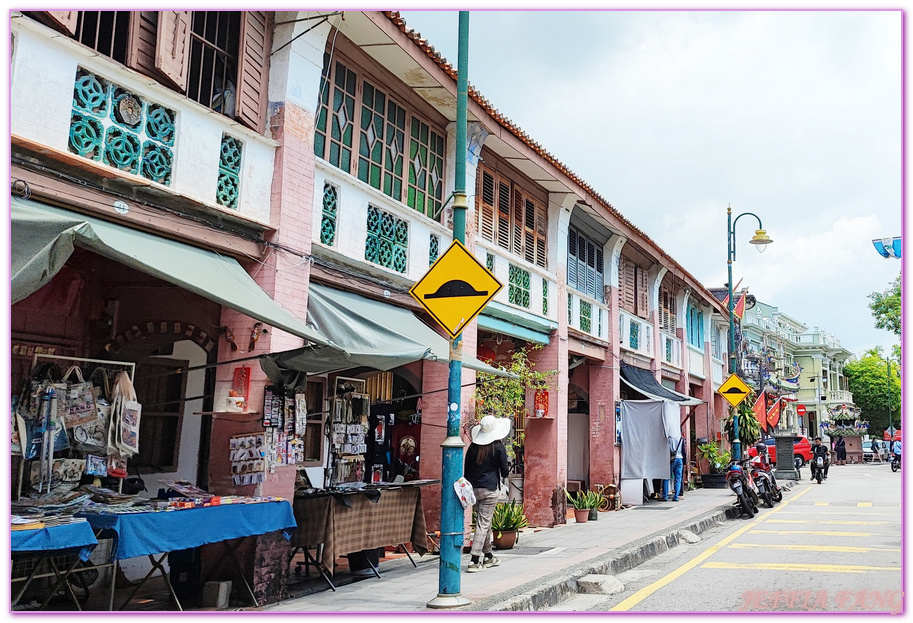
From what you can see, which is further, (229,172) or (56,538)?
(229,172)

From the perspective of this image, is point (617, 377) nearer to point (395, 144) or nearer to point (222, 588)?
point (395, 144)

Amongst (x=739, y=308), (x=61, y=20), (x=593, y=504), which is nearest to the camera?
(x=61, y=20)

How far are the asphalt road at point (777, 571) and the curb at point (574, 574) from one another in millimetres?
154

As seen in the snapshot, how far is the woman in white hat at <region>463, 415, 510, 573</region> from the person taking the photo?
9.66 meters

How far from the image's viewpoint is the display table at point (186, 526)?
595 centimetres

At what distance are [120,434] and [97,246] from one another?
2.47 m

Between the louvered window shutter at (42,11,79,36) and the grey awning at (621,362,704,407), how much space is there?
14.5m

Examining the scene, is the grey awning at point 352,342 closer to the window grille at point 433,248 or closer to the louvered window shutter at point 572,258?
the window grille at point 433,248

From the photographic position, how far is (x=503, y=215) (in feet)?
44.9

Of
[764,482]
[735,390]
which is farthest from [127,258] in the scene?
[735,390]

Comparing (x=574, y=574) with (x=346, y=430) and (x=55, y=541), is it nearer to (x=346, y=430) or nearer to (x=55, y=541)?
(x=346, y=430)

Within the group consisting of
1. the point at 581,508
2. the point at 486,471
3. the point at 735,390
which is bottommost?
the point at 581,508

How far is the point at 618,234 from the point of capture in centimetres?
1792

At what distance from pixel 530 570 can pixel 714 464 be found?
1778cm
